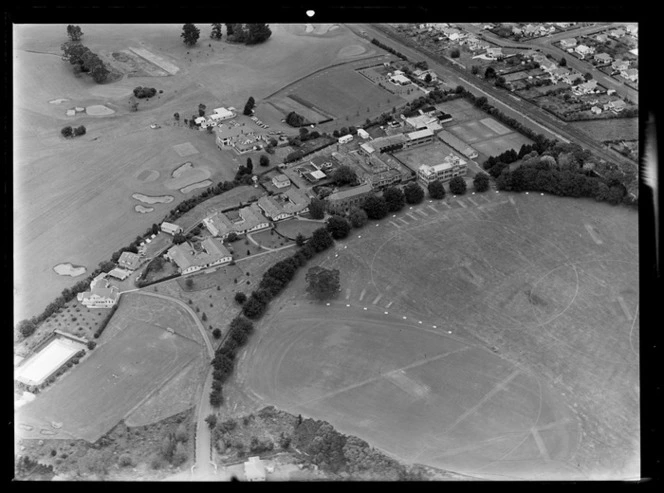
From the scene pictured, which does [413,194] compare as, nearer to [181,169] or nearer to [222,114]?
[181,169]

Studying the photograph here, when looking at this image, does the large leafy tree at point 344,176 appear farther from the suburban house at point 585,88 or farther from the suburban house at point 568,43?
the suburban house at point 568,43

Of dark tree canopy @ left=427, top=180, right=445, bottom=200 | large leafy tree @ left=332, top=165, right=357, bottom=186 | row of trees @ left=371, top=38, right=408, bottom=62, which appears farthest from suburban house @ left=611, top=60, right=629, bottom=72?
large leafy tree @ left=332, top=165, right=357, bottom=186

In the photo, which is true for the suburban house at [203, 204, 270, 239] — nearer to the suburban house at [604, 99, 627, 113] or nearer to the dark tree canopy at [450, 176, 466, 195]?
the dark tree canopy at [450, 176, 466, 195]

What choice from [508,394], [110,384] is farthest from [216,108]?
[508,394]
